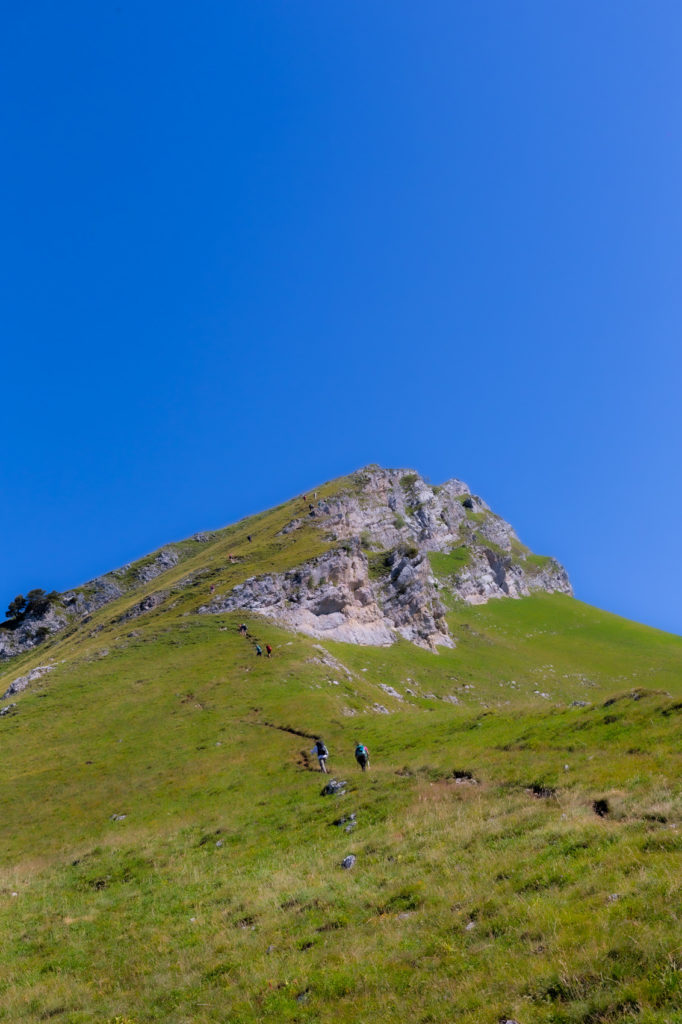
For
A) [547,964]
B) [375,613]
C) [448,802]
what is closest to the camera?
[547,964]

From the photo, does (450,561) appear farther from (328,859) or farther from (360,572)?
(328,859)

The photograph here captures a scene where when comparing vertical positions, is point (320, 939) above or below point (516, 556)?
below

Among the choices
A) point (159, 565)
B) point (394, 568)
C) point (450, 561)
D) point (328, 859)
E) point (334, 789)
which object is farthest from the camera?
point (159, 565)

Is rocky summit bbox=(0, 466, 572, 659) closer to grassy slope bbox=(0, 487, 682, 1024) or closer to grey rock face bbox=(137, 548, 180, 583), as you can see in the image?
grey rock face bbox=(137, 548, 180, 583)

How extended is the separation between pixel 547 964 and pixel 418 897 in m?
5.62

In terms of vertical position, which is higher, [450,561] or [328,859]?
[450,561]

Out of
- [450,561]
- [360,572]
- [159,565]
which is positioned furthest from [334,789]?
[159,565]

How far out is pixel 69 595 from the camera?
147m

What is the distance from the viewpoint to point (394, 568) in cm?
9050

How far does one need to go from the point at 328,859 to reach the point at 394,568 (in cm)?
7100

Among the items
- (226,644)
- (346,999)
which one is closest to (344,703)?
(226,644)

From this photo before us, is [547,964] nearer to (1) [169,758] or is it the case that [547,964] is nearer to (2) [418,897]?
(2) [418,897]

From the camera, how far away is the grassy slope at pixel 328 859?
10.4m

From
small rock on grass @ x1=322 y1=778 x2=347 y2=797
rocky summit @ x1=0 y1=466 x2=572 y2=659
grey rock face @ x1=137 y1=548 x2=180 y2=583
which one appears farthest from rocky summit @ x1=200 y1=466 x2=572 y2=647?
grey rock face @ x1=137 y1=548 x2=180 y2=583
